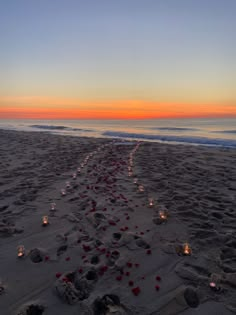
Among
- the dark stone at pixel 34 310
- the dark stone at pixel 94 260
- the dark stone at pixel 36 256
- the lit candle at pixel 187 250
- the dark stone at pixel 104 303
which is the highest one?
the lit candle at pixel 187 250

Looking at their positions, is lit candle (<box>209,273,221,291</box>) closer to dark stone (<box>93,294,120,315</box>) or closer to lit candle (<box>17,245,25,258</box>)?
dark stone (<box>93,294,120,315</box>)

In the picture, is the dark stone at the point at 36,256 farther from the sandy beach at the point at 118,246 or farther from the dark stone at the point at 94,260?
the dark stone at the point at 94,260

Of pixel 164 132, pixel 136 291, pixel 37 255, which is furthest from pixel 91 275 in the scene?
pixel 164 132

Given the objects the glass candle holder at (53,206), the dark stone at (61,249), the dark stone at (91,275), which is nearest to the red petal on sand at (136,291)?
the dark stone at (91,275)

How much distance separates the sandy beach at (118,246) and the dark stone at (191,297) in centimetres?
1

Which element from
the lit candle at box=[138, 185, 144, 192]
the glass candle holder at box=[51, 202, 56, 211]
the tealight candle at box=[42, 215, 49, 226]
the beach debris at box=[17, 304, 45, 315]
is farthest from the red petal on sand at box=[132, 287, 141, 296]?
the lit candle at box=[138, 185, 144, 192]

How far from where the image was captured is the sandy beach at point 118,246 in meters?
2.84

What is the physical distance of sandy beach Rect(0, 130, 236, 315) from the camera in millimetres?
2842

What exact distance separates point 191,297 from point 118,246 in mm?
1436

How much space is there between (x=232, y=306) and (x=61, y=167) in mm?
8116

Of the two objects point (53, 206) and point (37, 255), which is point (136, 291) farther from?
point (53, 206)

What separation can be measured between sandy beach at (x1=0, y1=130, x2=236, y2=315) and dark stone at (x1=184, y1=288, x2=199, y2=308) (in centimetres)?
1

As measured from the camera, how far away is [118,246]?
13.0ft

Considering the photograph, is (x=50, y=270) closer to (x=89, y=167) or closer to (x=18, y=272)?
(x=18, y=272)
